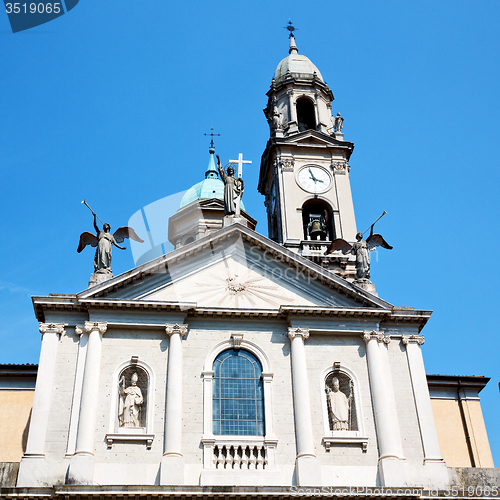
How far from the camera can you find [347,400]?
22.3m

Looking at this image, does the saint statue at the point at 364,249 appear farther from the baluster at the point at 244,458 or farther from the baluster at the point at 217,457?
the baluster at the point at 217,457

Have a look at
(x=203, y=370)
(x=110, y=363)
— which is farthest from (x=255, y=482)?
(x=110, y=363)

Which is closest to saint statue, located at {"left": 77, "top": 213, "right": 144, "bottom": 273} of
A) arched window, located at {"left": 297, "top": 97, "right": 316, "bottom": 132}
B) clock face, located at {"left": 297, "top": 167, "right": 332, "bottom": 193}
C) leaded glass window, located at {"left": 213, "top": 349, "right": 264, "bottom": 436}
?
leaded glass window, located at {"left": 213, "top": 349, "right": 264, "bottom": 436}

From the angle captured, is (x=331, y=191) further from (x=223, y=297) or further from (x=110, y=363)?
(x=110, y=363)

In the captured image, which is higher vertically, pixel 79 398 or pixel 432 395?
pixel 432 395

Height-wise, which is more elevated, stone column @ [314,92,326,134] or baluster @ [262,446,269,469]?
stone column @ [314,92,326,134]

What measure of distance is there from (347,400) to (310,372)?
1.45m

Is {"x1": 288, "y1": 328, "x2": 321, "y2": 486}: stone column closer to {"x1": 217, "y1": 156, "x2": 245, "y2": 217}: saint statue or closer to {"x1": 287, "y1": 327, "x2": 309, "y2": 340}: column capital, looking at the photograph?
{"x1": 287, "y1": 327, "x2": 309, "y2": 340}: column capital

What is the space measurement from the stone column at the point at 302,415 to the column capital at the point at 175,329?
3441 mm

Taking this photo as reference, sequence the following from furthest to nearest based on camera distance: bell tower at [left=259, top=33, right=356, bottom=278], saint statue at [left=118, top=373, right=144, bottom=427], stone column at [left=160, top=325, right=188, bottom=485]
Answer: bell tower at [left=259, top=33, right=356, bottom=278] < saint statue at [left=118, top=373, right=144, bottom=427] < stone column at [left=160, top=325, right=188, bottom=485]

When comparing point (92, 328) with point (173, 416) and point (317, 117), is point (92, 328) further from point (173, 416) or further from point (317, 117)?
point (317, 117)

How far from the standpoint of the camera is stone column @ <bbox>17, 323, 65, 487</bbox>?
19.7 m

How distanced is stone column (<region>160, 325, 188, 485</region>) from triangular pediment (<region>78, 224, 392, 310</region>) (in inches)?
58.8

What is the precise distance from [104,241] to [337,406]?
9592 millimetres
